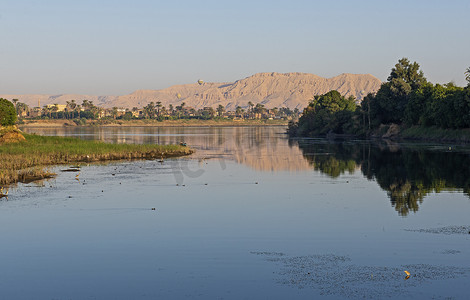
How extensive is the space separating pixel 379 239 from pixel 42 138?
70.2 metres

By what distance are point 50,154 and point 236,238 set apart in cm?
4269

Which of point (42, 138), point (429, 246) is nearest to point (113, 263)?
point (429, 246)

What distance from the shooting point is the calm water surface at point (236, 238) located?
17531 mm

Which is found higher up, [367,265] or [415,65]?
[415,65]

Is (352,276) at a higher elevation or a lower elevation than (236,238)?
higher

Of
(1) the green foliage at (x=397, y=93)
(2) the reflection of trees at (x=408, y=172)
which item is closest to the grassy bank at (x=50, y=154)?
(2) the reflection of trees at (x=408, y=172)

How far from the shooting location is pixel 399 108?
5123 inches

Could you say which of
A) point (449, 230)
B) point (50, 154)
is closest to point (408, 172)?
point (449, 230)

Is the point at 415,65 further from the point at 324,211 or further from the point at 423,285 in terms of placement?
the point at 423,285

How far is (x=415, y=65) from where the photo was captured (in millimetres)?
137750

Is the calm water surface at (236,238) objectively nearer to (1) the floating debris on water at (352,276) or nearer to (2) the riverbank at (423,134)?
(1) the floating debris on water at (352,276)

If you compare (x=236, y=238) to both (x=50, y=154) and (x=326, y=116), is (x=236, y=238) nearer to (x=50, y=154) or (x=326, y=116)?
(x=50, y=154)

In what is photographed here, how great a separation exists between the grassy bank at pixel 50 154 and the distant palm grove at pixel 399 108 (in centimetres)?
5319

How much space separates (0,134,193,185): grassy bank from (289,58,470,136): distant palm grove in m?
53.2
